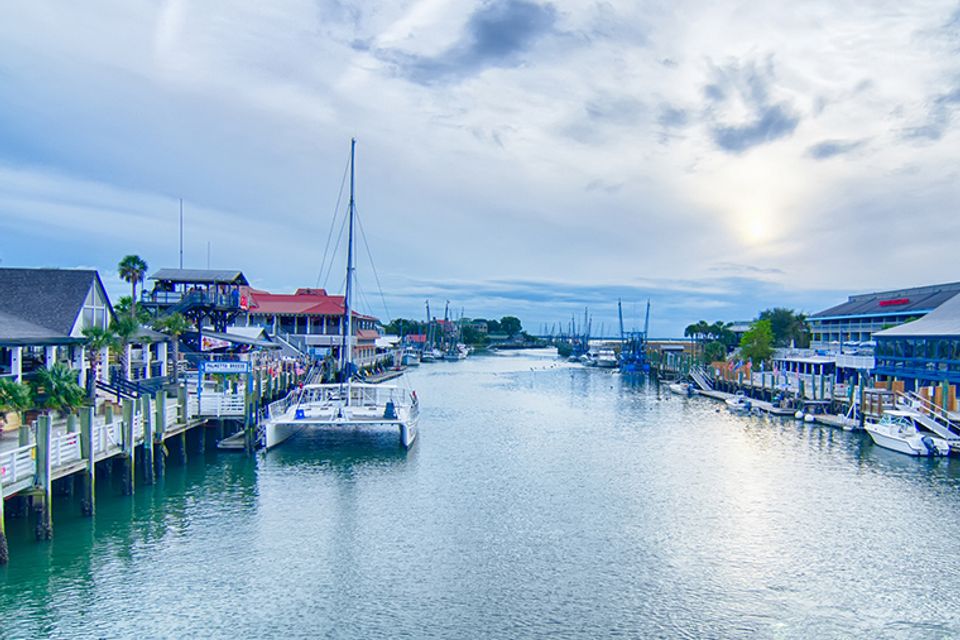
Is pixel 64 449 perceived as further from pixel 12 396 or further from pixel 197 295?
pixel 197 295

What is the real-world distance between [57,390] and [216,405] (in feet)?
38.2

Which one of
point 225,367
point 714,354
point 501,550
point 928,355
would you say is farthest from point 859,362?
point 714,354

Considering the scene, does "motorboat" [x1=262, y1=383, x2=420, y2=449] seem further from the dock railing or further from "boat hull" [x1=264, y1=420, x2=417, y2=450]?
the dock railing

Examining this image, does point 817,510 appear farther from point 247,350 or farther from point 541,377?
point 541,377

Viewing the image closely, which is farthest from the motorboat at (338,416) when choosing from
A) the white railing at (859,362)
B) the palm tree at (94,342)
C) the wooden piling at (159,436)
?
the white railing at (859,362)

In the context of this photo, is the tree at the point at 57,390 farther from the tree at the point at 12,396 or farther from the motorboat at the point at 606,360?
the motorboat at the point at 606,360

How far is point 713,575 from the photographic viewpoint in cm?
2186

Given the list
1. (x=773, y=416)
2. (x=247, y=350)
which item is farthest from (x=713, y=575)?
(x=247, y=350)

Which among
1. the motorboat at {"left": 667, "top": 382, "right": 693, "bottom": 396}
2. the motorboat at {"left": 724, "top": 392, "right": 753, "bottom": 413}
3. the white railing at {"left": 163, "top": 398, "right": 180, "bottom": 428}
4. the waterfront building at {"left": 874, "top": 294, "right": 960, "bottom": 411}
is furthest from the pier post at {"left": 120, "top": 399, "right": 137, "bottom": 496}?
the motorboat at {"left": 667, "top": 382, "right": 693, "bottom": 396}

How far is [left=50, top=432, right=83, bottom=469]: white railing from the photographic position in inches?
881

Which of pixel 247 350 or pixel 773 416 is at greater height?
pixel 247 350

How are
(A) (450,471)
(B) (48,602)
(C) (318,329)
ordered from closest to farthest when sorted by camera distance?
1. (B) (48,602)
2. (A) (450,471)
3. (C) (318,329)

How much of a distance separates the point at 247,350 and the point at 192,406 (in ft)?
77.1

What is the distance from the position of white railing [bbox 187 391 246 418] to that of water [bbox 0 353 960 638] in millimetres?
2592
